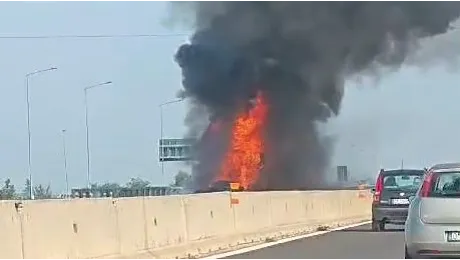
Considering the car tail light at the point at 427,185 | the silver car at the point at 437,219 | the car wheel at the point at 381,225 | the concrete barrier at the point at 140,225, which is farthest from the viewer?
the car wheel at the point at 381,225

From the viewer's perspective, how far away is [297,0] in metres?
44.1

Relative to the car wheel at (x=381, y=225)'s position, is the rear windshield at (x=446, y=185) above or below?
above

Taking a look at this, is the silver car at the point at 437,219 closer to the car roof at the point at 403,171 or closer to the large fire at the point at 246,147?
the car roof at the point at 403,171

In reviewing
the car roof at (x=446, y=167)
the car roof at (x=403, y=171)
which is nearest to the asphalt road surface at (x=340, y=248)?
the car roof at (x=403, y=171)

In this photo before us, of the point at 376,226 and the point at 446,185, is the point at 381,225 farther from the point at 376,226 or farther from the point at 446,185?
the point at 446,185

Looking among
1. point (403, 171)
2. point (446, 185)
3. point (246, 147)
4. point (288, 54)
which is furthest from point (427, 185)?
point (246, 147)

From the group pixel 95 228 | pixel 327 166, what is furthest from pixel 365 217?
pixel 95 228

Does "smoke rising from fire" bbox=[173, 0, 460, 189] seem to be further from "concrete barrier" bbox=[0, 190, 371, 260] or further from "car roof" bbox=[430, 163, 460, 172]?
"car roof" bbox=[430, 163, 460, 172]

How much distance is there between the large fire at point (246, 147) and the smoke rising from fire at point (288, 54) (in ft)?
1.46

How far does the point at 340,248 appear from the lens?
22.8 metres

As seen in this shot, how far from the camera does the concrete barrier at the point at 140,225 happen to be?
14.9 meters

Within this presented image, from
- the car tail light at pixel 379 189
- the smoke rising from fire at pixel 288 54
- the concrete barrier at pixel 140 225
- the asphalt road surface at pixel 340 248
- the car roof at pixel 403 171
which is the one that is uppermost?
the smoke rising from fire at pixel 288 54

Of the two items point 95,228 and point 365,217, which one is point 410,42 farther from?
point 95,228

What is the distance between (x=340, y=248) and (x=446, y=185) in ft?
21.7
